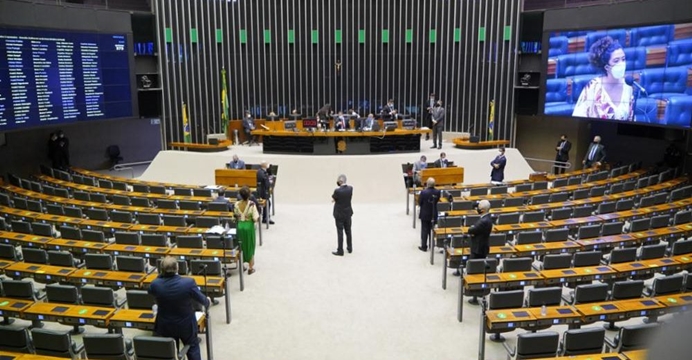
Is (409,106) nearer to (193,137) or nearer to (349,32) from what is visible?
(349,32)

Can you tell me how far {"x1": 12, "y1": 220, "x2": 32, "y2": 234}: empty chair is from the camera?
9789 mm

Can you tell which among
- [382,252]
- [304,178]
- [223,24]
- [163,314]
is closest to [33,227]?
[163,314]

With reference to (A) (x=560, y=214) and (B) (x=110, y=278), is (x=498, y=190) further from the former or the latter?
(B) (x=110, y=278)

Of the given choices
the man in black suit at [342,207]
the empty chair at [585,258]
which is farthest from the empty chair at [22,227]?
the empty chair at [585,258]

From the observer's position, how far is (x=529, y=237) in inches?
357

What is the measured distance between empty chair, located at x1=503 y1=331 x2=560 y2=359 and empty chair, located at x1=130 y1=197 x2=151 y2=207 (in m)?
8.69

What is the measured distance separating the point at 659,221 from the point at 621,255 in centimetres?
232

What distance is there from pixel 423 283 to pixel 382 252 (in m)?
1.73

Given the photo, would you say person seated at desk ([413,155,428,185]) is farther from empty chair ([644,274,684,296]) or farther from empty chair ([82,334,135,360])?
empty chair ([82,334,135,360])

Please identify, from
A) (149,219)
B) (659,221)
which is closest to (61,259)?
(149,219)

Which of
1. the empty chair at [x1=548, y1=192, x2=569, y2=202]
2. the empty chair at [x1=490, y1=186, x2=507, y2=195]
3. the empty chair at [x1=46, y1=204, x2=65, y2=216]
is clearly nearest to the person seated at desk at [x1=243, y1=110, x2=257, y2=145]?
the empty chair at [x1=46, y1=204, x2=65, y2=216]

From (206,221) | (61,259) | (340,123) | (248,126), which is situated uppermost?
(340,123)

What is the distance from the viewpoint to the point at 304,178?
15.8 m

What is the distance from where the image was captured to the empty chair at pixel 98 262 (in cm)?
793
